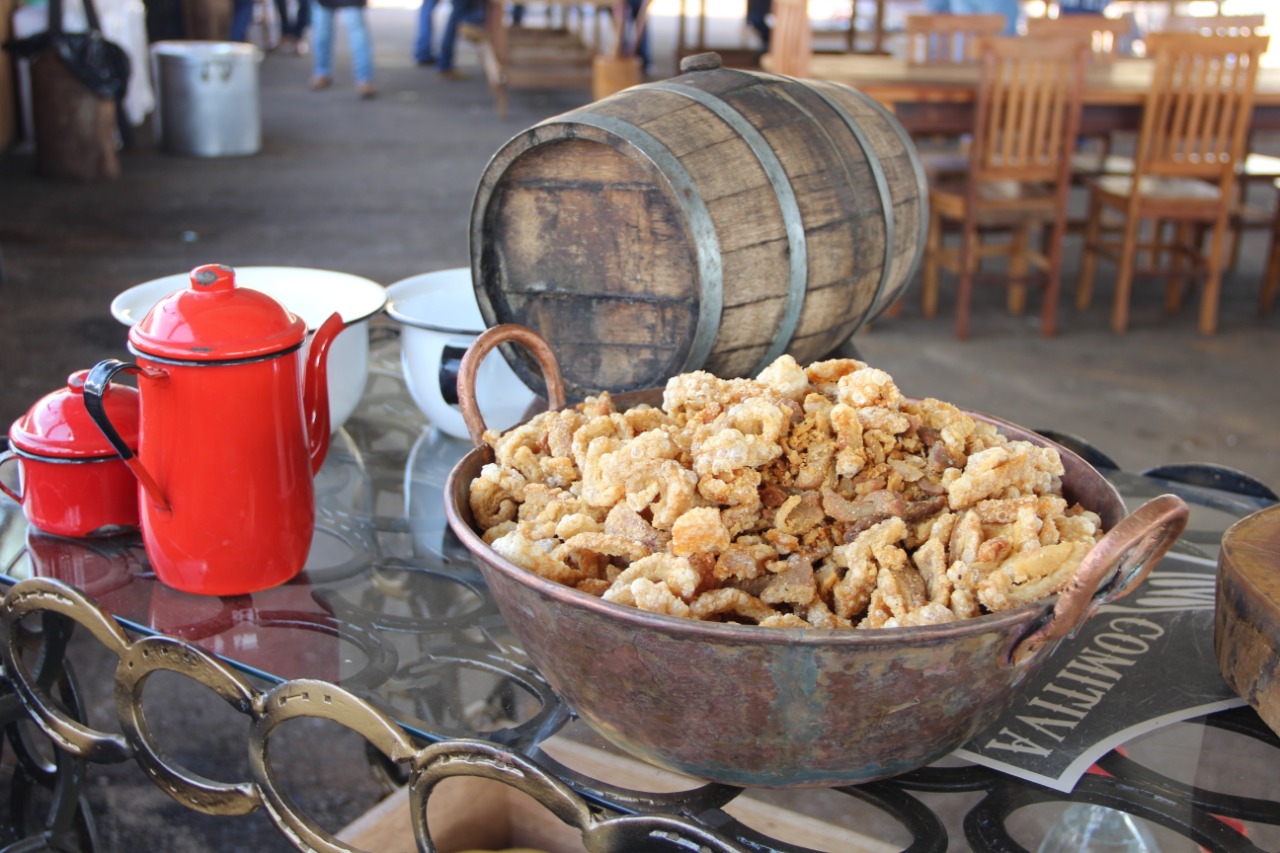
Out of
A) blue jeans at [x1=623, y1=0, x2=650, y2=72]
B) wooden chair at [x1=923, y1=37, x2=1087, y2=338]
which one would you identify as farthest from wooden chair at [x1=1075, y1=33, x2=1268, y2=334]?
blue jeans at [x1=623, y1=0, x2=650, y2=72]

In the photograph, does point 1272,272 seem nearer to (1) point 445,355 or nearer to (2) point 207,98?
(1) point 445,355

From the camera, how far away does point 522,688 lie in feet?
3.87

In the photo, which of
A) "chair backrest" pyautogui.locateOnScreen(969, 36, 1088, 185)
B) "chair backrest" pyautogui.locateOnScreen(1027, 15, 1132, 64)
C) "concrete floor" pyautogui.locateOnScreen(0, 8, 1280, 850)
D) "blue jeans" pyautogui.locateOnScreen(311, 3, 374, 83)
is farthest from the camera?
"blue jeans" pyautogui.locateOnScreen(311, 3, 374, 83)

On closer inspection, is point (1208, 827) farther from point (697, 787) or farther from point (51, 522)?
point (51, 522)

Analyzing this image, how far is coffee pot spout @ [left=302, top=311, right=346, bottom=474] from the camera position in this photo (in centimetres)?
129

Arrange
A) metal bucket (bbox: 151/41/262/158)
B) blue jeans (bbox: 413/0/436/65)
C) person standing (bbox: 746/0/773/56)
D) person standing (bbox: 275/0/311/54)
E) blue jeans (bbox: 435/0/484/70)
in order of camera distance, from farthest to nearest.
→ 1. person standing (bbox: 275/0/311/54)
2. blue jeans (bbox: 413/0/436/65)
3. blue jeans (bbox: 435/0/484/70)
4. person standing (bbox: 746/0/773/56)
5. metal bucket (bbox: 151/41/262/158)

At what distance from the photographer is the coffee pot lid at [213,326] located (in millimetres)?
1121

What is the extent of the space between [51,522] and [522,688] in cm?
62

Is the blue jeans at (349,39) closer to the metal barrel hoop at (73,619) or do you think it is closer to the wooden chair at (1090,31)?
the wooden chair at (1090,31)

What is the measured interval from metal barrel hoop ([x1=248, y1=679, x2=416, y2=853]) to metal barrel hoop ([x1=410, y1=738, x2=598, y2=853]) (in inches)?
0.9

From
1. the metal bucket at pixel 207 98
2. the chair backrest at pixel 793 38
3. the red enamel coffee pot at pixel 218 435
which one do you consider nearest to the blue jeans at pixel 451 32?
the metal bucket at pixel 207 98

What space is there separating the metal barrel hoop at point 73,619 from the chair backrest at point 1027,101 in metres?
3.70

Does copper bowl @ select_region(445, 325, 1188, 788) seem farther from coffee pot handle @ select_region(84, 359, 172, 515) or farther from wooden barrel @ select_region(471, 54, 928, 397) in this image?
wooden barrel @ select_region(471, 54, 928, 397)

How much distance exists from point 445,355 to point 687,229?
15.7 inches
